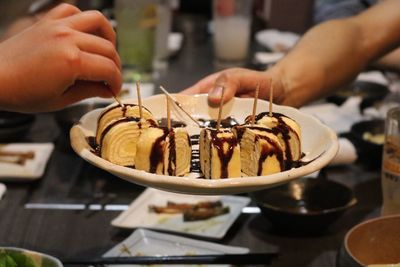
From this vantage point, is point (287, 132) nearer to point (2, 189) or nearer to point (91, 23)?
point (91, 23)

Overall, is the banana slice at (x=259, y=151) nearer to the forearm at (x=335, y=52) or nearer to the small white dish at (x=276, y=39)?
the forearm at (x=335, y=52)

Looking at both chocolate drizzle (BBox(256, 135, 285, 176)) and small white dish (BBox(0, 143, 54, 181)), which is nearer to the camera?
chocolate drizzle (BBox(256, 135, 285, 176))

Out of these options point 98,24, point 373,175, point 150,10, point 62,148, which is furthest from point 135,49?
point 98,24

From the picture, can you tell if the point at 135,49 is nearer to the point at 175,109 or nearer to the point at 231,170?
the point at 175,109

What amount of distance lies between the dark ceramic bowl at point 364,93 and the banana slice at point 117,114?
128 centimetres

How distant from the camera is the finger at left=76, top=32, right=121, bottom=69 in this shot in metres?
1.25

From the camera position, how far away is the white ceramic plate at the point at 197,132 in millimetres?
1069

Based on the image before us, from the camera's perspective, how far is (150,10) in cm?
308

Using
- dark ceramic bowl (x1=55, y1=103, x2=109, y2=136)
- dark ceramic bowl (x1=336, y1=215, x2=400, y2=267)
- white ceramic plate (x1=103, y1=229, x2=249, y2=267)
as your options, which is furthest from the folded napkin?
dark ceramic bowl (x1=336, y1=215, x2=400, y2=267)

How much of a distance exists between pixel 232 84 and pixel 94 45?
0.41 meters

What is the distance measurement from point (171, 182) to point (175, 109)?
1.36ft

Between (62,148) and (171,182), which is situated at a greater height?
(171,182)

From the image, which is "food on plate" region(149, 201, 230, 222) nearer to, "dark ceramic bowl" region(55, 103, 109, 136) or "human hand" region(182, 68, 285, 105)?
"human hand" region(182, 68, 285, 105)

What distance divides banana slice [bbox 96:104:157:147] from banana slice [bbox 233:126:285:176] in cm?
20
